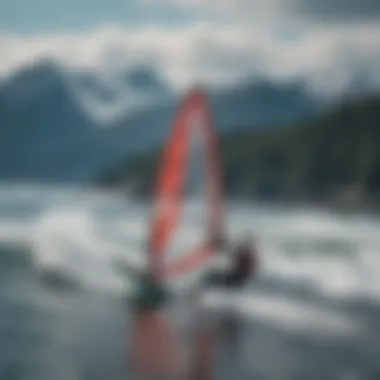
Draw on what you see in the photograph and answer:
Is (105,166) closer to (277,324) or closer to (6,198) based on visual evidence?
(6,198)

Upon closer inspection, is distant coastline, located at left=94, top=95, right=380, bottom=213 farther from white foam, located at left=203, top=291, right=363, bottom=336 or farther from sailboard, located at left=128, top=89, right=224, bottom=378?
white foam, located at left=203, top=291, right=363, bottom=336

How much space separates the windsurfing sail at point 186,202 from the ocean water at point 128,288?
2 centimetres

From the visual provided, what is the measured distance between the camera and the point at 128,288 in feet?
5.28

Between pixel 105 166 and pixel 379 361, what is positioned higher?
pixel 105 166

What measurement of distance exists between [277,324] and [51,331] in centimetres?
42

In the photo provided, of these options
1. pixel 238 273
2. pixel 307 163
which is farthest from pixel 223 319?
pixel 307 163

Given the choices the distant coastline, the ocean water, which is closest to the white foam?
the ocean water

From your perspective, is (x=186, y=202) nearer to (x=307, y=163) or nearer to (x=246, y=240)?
(x=246, y=240)

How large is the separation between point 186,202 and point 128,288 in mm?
195

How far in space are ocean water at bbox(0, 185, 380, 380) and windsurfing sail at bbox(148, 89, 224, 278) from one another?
19mm

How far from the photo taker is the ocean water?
158cm

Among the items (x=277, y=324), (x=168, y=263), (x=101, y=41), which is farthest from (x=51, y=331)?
(x=101, y=41)

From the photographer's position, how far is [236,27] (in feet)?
5.39

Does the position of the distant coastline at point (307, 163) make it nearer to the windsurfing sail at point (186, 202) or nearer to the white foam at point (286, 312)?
the windsurfing sail at point (186, 202)
